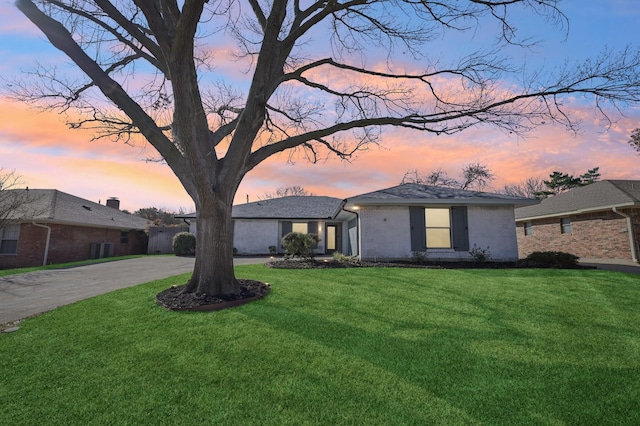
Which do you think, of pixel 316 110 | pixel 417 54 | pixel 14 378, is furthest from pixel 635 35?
pixel 14 378

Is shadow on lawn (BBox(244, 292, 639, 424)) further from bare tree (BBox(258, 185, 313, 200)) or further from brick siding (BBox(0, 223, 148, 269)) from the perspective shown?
bare tree (BBox(258, 185, 313, 200))

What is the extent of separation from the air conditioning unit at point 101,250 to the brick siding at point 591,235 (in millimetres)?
28159

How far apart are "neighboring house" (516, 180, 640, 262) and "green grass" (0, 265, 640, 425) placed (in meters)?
11.2

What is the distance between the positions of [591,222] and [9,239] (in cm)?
3054

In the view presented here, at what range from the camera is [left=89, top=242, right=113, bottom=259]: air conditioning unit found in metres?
18.8

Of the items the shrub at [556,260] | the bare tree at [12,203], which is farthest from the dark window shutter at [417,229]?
the bare tree at [12,203]

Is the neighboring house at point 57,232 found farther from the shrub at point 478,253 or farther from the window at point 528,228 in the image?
the window at point 528,228

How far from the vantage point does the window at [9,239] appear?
15672 mm

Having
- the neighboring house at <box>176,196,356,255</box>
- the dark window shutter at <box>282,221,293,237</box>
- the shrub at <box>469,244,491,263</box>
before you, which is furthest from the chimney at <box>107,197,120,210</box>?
the shrub at <box>469,244,491,263</box>

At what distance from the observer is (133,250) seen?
22.8m

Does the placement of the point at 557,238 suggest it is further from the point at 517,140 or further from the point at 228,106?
the point at 228,106

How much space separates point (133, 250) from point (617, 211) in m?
29.8

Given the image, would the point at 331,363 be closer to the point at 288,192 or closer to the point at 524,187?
the point at 288,192

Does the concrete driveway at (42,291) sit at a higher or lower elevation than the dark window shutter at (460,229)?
lower
